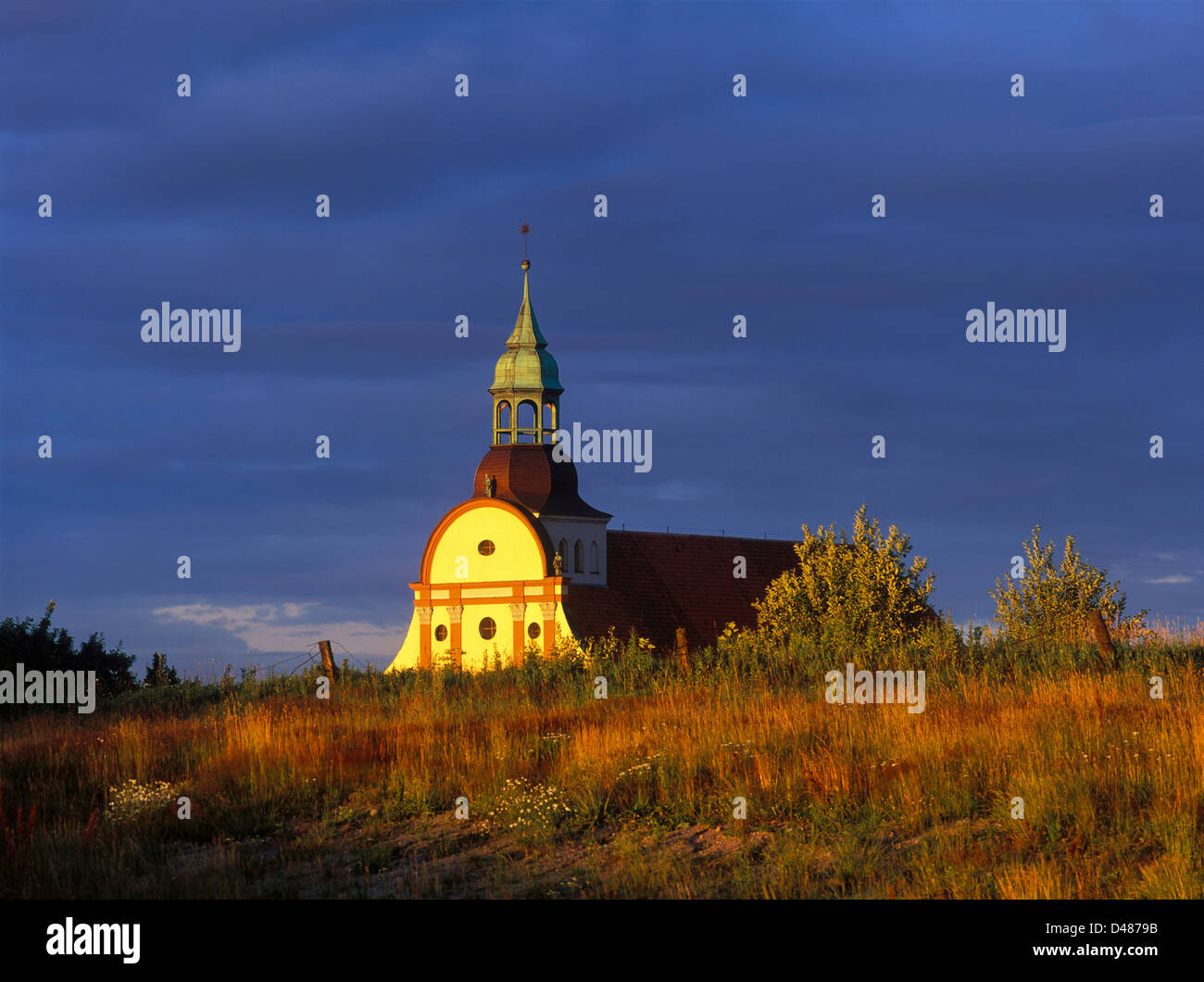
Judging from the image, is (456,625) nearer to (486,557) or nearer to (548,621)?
(486,557)

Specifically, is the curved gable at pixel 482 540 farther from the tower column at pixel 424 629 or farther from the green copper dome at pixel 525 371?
the green copper dome at pixel 525 371

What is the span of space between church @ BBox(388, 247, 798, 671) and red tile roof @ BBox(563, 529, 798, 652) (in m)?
0.07

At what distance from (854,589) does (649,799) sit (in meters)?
30.1

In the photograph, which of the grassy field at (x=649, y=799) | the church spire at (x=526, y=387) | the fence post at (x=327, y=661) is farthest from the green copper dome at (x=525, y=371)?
the grassy field at (x=649, y=799)

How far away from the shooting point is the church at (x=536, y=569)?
62.2 m

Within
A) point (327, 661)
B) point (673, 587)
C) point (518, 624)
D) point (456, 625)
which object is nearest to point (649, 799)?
point (327, 661)

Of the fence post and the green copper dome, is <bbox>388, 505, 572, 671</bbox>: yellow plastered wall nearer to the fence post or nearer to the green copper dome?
the green copper dome

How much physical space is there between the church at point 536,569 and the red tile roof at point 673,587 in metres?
0.07

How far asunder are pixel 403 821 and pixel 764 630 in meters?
26.2

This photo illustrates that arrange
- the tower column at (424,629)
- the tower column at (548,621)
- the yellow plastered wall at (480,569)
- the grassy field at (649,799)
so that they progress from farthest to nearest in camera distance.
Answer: the tower column at (424,629) → the yellow plastered wall at (480,569) → the tower column at (548,621) → the grassy field at (649,799)
